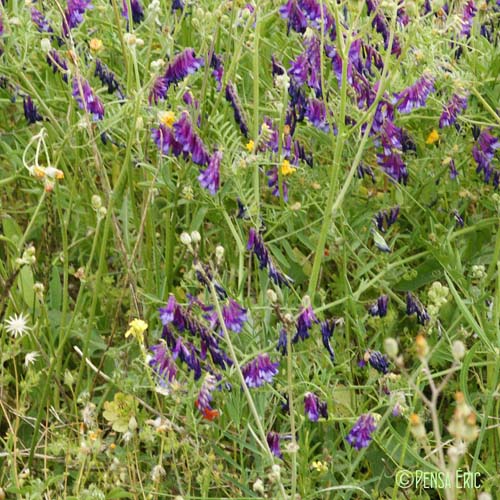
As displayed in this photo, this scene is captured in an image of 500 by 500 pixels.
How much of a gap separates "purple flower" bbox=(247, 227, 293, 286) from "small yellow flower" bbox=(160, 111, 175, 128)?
0.96ft

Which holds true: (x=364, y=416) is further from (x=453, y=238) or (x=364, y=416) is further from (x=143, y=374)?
(x=453, y=238)

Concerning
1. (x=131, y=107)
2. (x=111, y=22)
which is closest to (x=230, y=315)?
(x=131, y=107)

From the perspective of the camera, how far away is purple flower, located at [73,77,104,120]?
2.36 meters

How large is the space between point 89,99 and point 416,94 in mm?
752

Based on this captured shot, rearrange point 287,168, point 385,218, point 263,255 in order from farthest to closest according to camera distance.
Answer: point 385,218
point 287,168
point 263,255

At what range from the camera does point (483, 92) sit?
2.82 m

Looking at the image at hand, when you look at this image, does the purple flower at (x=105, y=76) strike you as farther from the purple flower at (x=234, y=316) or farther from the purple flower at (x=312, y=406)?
the purple flower at (x=312, y=406)

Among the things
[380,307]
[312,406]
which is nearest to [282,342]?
[312,406]

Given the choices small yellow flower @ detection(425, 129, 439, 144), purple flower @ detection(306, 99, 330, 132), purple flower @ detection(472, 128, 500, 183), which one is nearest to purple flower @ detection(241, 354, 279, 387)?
purple flower @ detection(306, 99, 330, 132)

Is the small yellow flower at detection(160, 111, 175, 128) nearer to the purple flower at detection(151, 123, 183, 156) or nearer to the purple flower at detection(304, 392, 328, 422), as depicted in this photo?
the purple flower at detection(151, 123, 183, 156)

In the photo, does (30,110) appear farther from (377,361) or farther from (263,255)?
(377,361)

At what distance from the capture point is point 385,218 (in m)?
2.68

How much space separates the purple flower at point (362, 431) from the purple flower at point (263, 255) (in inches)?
13.5

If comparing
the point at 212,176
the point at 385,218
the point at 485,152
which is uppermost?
the point at 212,176
